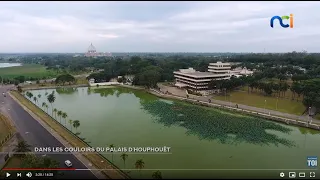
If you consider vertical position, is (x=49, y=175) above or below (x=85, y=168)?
above

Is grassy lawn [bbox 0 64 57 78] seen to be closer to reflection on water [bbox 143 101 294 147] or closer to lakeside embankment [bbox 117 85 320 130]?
lakeside embankment [bbox 117 85 320 130]

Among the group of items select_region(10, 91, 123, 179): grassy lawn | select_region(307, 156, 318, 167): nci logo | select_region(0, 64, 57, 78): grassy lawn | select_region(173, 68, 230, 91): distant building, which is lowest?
select_region(307, 156, 318, 167): nci logo

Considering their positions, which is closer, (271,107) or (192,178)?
(192,178)

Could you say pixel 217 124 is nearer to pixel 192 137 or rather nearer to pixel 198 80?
pixel 192 137

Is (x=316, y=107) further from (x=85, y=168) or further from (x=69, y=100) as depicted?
(x=69, y=100)

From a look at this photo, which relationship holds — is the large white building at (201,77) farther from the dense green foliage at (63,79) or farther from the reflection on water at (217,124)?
the dense green foliage at (63,79)

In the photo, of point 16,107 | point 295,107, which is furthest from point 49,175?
point 295,107

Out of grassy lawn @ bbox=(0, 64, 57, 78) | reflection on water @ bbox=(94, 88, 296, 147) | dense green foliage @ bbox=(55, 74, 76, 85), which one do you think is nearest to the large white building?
reflection on water @ bbox=(94, 88, 296, 147)
